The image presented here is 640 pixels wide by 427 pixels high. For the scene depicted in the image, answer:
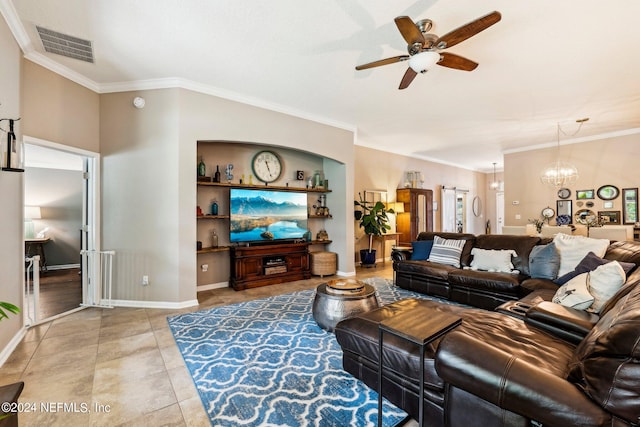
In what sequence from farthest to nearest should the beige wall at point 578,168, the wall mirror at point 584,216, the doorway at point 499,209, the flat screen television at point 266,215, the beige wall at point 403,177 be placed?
Answer: the doorway at point 499,209 < the beige wall at point 403,177 < the wall mirror at point 584,216 < the beige wall at point 578,168 < the flat screen television at point 266,215

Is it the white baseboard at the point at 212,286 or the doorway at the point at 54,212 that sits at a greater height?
the doorway at the point at 54,212

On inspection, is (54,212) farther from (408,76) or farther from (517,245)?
(517,245)

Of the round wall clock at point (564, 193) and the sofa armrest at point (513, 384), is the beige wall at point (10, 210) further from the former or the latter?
the round wall clock at point (564, 193)

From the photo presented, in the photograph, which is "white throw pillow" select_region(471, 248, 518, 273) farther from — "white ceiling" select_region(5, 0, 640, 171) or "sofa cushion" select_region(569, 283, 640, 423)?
"sofa cushion" select_region(569, 283, 640, 423)

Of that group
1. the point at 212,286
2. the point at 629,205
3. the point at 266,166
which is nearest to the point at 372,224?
the point at 266,166

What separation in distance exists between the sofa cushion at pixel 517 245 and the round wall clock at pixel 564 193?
4159 mm

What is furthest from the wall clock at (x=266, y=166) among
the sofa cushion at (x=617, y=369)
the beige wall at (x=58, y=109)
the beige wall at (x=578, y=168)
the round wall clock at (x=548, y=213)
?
the round wall clock at (x=548, y=213)

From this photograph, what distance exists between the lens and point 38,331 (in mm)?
3000

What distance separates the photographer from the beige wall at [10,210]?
96.9 inches

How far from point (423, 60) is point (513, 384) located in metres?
2.41

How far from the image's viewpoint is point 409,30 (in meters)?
2.25

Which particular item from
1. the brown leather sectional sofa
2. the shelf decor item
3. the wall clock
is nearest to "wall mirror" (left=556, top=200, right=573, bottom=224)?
the brown leather sectional sofa

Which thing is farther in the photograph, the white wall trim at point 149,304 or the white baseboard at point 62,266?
the white baseboard at point 62,266

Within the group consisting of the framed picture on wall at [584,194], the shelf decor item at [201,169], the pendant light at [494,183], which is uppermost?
the pendant light at [494,183]
